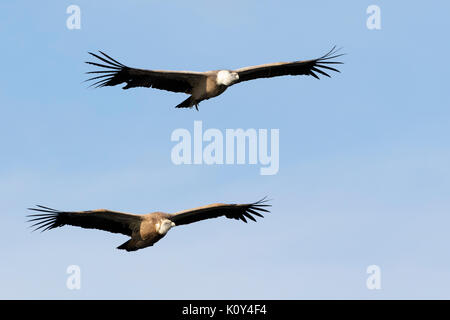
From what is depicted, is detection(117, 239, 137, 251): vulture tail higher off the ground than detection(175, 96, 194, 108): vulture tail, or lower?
lower

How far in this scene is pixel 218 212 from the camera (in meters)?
21.7

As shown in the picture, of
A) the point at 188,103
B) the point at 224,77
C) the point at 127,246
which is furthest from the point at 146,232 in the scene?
the point at 224,77

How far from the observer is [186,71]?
72.0 ft

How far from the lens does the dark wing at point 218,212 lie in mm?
21031

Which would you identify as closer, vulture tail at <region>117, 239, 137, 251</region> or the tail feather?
vulture tail at <region>117, 239, 137, 251</region>

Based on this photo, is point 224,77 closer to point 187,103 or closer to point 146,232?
point 187,103

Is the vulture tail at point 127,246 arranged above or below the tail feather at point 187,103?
below

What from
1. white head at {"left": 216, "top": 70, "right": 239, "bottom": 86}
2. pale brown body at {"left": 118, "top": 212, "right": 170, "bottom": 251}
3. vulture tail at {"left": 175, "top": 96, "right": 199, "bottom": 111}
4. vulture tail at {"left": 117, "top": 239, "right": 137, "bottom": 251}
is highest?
white head at {"left": 216, "top": 70, "right": 239, "bottom": 86}

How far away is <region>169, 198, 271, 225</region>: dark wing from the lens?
21.0 metres

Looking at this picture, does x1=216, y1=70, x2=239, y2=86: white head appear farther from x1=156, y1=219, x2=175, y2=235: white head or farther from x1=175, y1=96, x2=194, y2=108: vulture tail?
x1=156, y1=219, x2=175, y2=235: white head

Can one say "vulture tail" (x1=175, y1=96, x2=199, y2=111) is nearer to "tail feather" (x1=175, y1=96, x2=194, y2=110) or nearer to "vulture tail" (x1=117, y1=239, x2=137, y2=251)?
"tail feather" (x1=175, y1=96, x2=194, y2=110)

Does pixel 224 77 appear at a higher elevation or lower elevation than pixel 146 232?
higher

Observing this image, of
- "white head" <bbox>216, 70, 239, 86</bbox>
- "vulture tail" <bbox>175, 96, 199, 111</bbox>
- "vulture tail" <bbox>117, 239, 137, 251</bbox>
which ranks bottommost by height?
"vulture tail" <bbox>117, 239, 137, 251</bbox>

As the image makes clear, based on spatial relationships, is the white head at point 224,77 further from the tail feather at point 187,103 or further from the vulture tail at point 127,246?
the vulture tail at point 127,246
